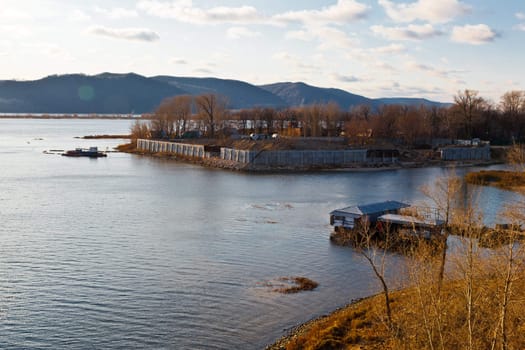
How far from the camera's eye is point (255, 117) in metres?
102

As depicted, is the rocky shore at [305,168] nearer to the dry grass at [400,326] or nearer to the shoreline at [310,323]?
the shoreline at [310,323]

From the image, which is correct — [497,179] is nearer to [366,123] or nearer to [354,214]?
[354,214]

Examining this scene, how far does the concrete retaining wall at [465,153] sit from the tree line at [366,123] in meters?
8.33

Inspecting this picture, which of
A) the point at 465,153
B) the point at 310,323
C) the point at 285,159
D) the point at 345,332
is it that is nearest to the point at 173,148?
the point at 285,159

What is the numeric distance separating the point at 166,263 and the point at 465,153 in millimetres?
62847

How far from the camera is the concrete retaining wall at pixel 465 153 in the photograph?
74.2m

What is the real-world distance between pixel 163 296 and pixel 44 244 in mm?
9268

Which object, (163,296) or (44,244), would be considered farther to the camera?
(44,244)

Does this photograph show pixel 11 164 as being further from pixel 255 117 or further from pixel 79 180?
pixel 255 117

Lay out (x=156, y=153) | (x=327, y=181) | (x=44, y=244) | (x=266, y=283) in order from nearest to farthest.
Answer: (x=266, y=283), (x=44, y=244), (x=327, y=181), (x=156, y=153)

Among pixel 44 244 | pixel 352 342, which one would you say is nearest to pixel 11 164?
pixel 44 244

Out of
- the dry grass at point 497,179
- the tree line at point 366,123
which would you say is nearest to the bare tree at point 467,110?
the tree line at point 366,123

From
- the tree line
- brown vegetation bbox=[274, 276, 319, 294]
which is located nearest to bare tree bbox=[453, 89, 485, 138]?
the tree line

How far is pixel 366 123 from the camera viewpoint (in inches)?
3410
